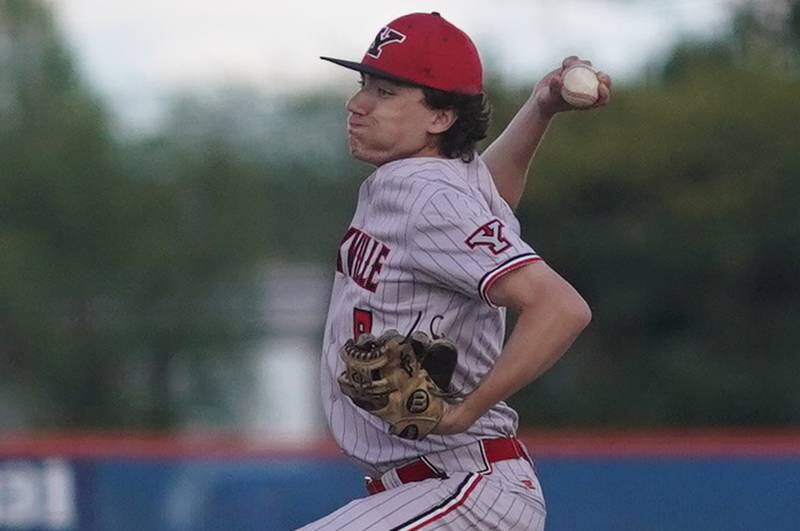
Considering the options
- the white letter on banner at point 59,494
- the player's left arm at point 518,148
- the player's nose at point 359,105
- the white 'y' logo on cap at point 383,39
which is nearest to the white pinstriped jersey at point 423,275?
the player's nose at point 359,105

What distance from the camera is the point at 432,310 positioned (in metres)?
3.37

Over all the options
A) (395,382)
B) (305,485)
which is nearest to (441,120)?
(395,382)

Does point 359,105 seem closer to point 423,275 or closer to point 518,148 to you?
point 423,275

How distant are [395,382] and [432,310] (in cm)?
31

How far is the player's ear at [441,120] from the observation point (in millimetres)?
3480

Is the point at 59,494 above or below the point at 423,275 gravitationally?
below

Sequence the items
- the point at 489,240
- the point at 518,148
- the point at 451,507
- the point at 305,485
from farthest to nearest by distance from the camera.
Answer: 1. the point at 305,485
2. the point at 518,148
3. the point at 451,507
4. the point at 489,240

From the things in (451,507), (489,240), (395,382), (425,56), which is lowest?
(451,507)

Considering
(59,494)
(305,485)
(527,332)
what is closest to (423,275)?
(527,332)

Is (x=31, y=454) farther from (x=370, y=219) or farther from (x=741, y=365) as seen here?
(x=741, y=365)

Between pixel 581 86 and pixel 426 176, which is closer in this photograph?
pixel 426 176

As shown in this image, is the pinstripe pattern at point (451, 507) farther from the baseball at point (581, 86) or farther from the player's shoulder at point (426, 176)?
the baseball at point (581, 86)

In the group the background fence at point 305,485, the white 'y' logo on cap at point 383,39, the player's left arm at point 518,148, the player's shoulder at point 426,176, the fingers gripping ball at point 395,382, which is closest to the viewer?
the fingers gripping ball at point 395,382

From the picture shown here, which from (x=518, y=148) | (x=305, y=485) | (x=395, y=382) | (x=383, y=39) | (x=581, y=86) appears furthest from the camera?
(x=305, y=485)
